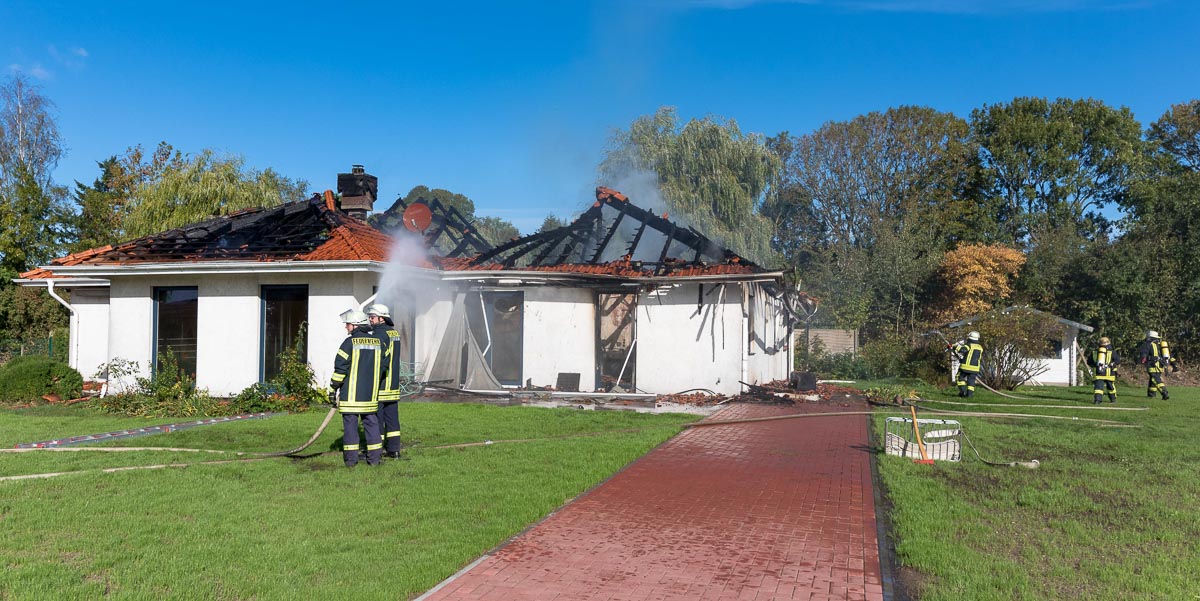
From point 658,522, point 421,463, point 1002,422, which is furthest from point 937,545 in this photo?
point 1002,422

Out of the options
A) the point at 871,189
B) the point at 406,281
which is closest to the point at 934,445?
the point at 406,281

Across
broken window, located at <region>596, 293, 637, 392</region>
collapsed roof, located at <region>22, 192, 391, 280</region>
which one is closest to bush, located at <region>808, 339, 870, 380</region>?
broken window, located at <region>596, 293, 637, 392</region>

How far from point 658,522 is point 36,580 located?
4.24 meters

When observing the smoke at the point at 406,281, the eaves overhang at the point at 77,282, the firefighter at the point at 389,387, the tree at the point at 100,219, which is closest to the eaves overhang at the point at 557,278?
the smoke at the point at 406,281

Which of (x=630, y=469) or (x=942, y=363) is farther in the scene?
(x=942, y=363)

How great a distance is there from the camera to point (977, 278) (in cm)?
3058

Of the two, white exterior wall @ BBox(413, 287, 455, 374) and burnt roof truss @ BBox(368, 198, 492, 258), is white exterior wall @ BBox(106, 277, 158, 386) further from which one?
burnt roof truss @ BBox(368, 198, 492, 258)

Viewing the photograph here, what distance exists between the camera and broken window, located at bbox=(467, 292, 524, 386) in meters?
16.8

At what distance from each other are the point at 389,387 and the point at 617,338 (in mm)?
9836

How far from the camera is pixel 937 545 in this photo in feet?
18.7

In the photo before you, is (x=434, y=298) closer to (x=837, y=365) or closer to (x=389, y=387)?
(x=389, y=387)

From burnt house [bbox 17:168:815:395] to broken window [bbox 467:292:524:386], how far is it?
0.10ft

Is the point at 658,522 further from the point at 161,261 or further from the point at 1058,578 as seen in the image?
the point at 161,261

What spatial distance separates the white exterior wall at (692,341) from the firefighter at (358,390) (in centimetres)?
918
